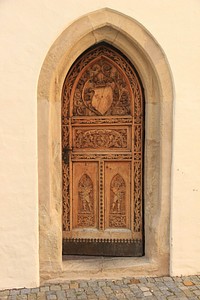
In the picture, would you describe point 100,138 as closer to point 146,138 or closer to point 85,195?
point 146,138

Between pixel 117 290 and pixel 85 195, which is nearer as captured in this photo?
pixel 117 290

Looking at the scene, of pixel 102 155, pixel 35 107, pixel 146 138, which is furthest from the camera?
pixel 102 155

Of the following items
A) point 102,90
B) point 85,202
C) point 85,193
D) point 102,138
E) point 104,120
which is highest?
point 102,90

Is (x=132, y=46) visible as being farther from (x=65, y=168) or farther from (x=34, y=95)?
(x=65, y=168)

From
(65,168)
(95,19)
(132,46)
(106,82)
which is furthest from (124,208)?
(95,19)

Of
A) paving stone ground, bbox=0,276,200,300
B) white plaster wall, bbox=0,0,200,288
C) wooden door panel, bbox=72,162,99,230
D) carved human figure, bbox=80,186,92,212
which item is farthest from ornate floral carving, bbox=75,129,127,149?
paving stone ground, bbox=0,276,200,300

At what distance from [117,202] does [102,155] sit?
649 mm

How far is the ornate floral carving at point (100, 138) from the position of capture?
397cm

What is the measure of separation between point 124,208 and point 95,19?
2.33 m

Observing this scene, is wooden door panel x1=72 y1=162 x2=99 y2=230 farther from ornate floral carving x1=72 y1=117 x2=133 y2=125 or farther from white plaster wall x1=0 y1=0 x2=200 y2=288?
white plaster wall x1=0 y1=0 x2=200 y2=288

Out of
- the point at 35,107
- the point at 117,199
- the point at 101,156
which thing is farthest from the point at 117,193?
the point at 35,107

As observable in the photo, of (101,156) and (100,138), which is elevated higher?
(100,138)

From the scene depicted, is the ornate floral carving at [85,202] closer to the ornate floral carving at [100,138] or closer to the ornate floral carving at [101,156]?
the ornate floral carving at [101,156]

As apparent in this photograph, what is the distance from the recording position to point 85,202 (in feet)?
13.3
